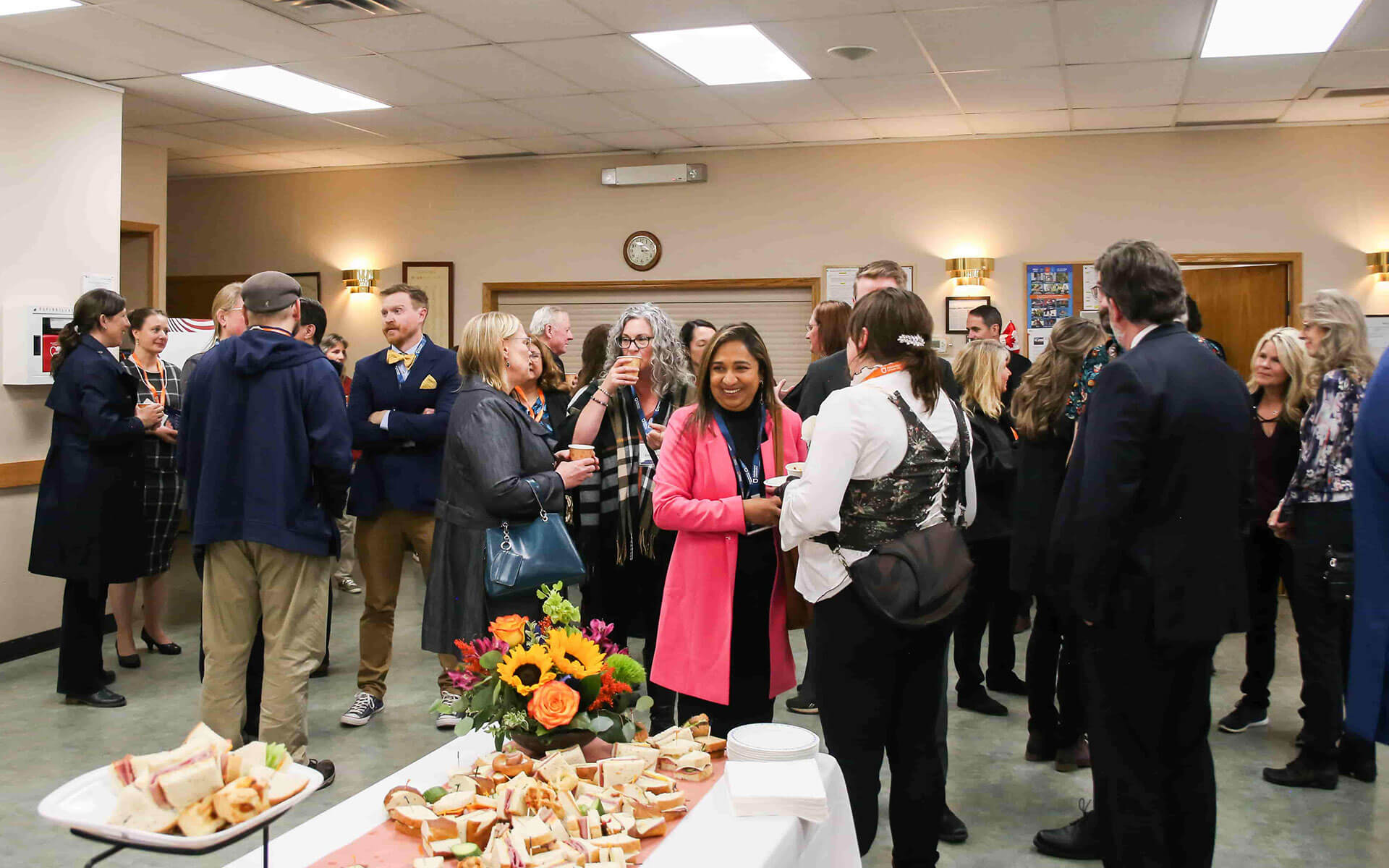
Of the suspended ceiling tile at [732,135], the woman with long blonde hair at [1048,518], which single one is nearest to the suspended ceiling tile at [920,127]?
the suspended ceiling tile at [732,135]

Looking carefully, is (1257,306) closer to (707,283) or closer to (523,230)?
(707,283)

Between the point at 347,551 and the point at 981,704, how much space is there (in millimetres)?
4993

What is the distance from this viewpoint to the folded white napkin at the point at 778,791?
194 cm

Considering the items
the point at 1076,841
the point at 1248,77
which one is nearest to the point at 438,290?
the point at 1248,77

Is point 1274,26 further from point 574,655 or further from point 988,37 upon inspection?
point 574,655

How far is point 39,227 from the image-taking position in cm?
589

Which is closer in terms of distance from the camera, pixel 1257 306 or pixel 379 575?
pixel 379 575

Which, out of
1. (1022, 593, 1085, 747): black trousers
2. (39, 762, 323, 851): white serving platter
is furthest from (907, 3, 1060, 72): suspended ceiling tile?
(39, 762, 323, 851): white serving platter

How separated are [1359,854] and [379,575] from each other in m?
3.58

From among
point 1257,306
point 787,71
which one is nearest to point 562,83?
point 787,71

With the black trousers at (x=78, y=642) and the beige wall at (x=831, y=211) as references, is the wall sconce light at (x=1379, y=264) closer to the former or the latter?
the beige wall at (x=831, y=211)

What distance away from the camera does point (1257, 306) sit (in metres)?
7.97

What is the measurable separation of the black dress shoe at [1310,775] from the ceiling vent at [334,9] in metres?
4.85

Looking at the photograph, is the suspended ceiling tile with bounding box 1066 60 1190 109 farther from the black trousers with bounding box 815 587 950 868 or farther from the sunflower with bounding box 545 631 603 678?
the sunflower with bounding box 545 631 603 678
